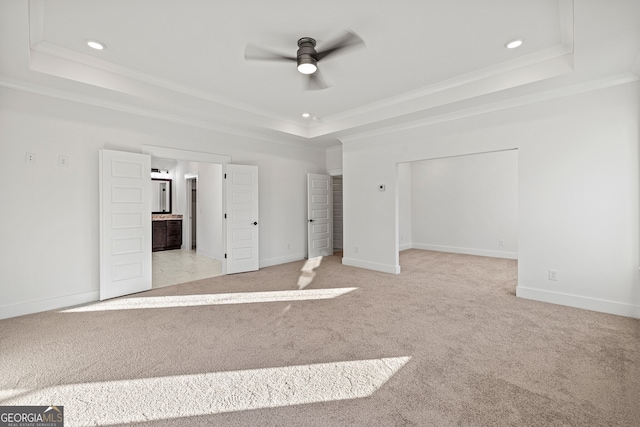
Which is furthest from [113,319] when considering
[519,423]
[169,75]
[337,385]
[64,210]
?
[519,423]

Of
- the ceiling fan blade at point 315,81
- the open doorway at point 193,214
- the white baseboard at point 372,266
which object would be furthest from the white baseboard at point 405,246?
the open doorway at point 193,214

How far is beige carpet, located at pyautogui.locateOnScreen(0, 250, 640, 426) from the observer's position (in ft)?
6.01

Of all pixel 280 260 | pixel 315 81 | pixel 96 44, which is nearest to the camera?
pixel 96 44

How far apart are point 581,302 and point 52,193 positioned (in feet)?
21.9

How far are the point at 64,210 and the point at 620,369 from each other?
5921 mm

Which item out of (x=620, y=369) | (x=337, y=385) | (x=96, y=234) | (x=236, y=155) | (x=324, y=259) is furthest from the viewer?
(x=324, y=259)

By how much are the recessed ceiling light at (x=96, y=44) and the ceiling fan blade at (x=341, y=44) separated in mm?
2245

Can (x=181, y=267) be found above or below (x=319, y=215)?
below

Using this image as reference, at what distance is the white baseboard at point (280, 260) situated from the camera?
6031mm

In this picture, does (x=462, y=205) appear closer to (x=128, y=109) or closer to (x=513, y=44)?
(x=513, y=44)

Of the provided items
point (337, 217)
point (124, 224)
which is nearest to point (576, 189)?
point (337, 217)

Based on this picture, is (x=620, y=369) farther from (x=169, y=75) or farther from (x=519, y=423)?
(x=169, y=75)

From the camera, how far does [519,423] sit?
5.65 feet

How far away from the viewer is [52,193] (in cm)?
361
